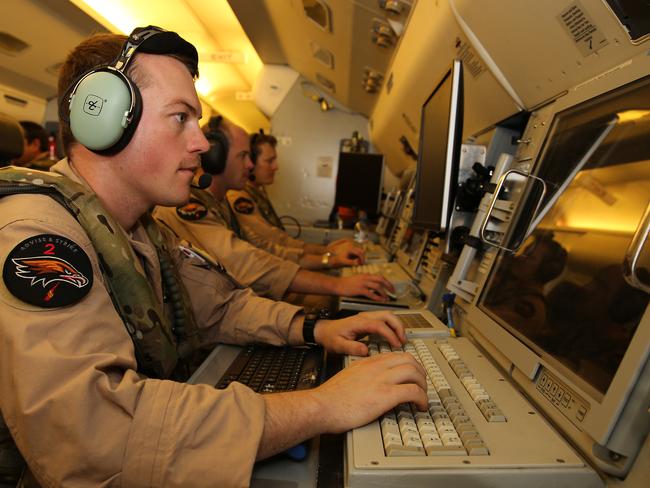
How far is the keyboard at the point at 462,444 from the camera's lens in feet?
1.61

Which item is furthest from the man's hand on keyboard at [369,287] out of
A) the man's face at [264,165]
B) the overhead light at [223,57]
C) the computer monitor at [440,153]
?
the overhead light at [223,57]

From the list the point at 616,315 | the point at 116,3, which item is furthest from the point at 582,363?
the point at 116,3

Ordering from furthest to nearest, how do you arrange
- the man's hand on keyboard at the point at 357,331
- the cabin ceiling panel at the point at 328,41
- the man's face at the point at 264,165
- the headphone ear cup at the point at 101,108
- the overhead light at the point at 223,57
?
the overhead light at the point at 223,57
the man's face at the point at 264,165
the cabin ceiling panel at the point at 328,41
the man's hand on keyboard at the point at 357,331
the headphone ear cup at the point at 101,108

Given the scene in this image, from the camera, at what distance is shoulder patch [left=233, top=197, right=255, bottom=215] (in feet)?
9.73

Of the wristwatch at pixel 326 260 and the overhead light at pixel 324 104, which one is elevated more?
the overhead light at pixel 324 104

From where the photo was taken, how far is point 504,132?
52.6 inches

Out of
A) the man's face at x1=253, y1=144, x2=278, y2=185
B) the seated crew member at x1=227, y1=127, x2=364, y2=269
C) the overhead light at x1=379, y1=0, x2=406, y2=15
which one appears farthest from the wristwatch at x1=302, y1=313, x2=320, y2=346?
the man's face at x1=253, y1=144, x2=278, y2=185

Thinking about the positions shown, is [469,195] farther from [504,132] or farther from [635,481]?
[635,481]

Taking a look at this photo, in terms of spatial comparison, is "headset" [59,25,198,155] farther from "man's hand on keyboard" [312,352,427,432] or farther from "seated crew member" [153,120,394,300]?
"seated crew member" [153,120,394,300]

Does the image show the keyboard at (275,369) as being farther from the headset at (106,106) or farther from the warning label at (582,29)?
the warning label at (582,29)

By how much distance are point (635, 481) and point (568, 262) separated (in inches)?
16.9

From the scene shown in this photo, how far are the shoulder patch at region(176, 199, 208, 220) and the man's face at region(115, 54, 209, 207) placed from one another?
821 mm

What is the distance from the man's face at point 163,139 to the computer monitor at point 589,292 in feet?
2.73

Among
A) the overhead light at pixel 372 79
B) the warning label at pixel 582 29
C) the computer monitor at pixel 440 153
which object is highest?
the overhead light at pixel 372 79
